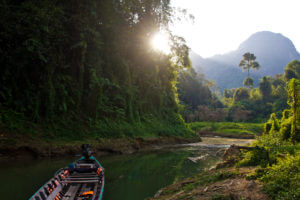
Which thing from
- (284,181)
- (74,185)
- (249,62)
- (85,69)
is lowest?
(74,185)

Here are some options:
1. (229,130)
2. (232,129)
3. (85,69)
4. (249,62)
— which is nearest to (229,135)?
(229,130)

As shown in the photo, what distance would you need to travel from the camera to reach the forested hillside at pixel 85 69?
49.5 feet

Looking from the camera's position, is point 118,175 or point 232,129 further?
point 232,129

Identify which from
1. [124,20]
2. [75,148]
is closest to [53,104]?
[75,148]

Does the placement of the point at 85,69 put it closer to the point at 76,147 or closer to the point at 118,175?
the point at 76,147

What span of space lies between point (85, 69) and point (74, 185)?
45.0ft

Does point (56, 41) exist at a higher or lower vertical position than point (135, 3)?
lower

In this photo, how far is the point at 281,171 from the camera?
588cm

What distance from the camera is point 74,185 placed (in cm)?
813

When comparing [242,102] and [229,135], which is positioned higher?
[242,102]

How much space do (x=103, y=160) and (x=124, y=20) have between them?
16.2m

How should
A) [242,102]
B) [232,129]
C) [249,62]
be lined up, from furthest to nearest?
[249,62] → [242,102] → [232,129]

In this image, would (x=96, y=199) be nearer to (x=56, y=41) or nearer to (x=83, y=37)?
(x=56, y=41)

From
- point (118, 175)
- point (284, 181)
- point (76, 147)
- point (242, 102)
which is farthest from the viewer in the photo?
point (242, 102)
